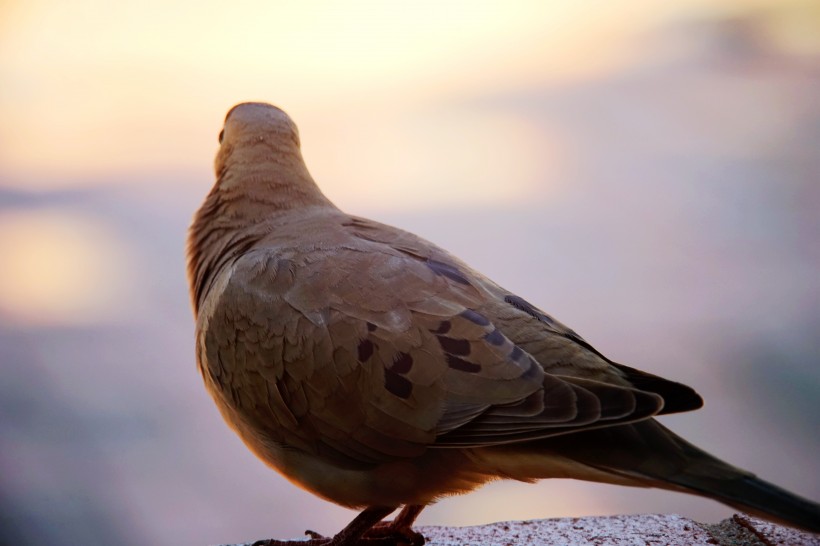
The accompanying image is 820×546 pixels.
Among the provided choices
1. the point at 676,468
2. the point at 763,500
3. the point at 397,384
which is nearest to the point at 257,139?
the point at 397,384

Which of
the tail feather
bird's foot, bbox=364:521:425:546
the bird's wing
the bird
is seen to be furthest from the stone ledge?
the tail feather

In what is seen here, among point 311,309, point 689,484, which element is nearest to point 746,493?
point 689,484

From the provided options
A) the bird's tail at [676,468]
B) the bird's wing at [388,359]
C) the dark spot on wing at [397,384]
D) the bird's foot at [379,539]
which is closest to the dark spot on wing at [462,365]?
the bird's wing at [388,359]

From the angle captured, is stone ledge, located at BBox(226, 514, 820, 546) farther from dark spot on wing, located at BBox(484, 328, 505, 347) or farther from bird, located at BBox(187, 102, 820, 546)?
dark spot on wing, located at BBox(484, 328, 505, 347)

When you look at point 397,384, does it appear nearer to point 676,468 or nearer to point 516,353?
point 516,353

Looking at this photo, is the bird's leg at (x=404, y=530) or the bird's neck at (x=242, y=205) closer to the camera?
the bird's leg at (x=404, y=530)

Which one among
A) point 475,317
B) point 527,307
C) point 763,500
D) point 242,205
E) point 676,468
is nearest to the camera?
point 763,500

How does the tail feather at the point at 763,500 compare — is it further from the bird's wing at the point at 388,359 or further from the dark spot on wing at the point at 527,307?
the dark spot on wing at the point at 527,307
